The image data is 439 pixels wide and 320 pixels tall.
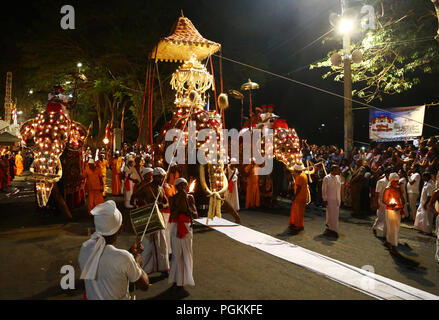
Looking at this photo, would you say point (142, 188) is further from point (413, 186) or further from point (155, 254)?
point (413, 186)

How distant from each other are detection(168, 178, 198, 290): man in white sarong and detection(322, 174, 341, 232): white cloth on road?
14.8 feet

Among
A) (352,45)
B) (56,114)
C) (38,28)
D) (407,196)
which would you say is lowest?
(407,196)

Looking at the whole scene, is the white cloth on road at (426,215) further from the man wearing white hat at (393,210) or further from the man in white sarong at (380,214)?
the man wearing white hat at (393,210)

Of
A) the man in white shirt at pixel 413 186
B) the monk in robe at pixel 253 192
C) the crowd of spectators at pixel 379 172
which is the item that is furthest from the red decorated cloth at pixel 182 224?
the man in white shirt at pixel 413 186

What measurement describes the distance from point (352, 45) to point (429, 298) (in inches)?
427

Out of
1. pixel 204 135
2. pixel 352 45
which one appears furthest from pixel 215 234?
pixel 352 45

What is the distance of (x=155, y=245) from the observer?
5727mm

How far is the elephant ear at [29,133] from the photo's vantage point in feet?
29.4

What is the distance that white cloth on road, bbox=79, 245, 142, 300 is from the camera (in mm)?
2875

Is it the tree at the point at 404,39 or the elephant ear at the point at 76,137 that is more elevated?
the tree at the point at 404,39

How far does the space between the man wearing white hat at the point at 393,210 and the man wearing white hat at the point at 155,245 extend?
438 centimetres

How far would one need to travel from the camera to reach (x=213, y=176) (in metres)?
7.18
